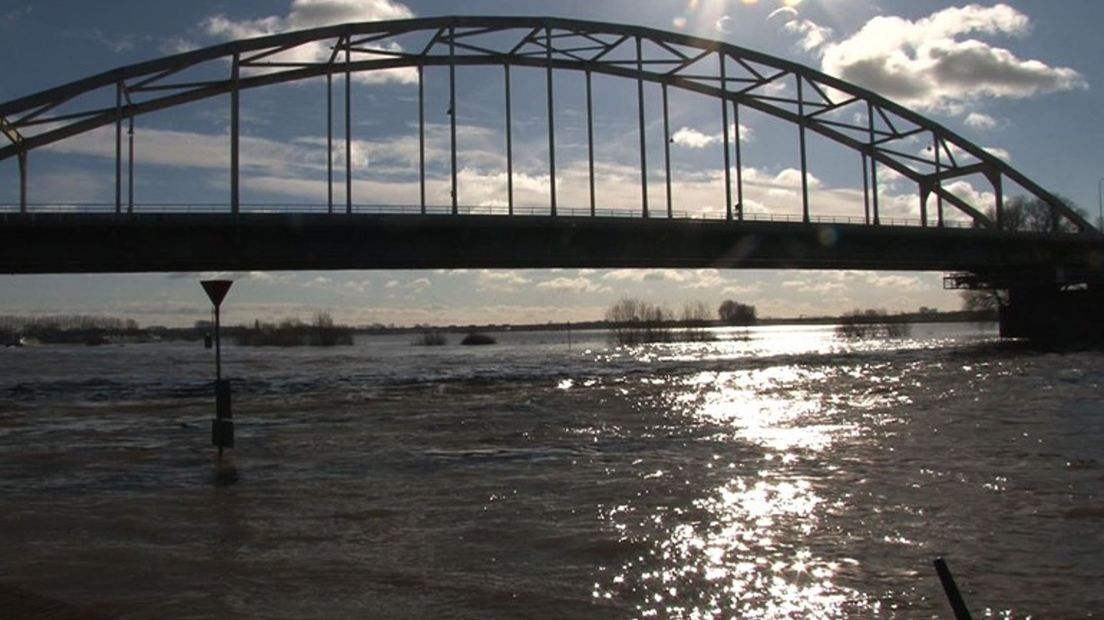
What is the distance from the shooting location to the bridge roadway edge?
43781 mm

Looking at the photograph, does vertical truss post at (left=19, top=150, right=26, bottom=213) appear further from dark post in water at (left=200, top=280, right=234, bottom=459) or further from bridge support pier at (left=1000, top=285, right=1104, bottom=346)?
bridge support pier at (left=1000, top=285, right=1104, bottom=346)

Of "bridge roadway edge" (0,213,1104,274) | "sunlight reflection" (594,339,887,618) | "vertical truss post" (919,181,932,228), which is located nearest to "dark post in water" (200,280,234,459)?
"sunlight reflection" (594,339,887,618)

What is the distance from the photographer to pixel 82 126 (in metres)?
52.7

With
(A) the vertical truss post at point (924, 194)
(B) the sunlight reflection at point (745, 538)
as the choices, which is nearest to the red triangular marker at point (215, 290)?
(B) the sunlight reflection at point (745, 538)

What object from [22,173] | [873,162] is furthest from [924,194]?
[22,173]

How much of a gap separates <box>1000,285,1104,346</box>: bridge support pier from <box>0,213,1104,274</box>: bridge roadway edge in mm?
18390

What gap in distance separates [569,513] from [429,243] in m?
40.6

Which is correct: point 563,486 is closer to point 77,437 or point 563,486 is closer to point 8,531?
point 8,531

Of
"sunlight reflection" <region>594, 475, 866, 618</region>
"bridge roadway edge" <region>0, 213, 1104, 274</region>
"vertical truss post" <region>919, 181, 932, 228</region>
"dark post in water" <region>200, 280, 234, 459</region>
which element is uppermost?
"vertical truss post" <region>919, 181, 932, 228</region>

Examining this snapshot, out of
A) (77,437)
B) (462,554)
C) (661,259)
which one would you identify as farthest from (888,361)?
(462,554)

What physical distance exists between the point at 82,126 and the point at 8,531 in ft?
163

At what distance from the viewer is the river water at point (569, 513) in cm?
688

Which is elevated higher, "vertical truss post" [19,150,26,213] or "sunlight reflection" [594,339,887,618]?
"vertical truss post" [19,150,26,213]

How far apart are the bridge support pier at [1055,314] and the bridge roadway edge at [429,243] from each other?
60.3 feet
